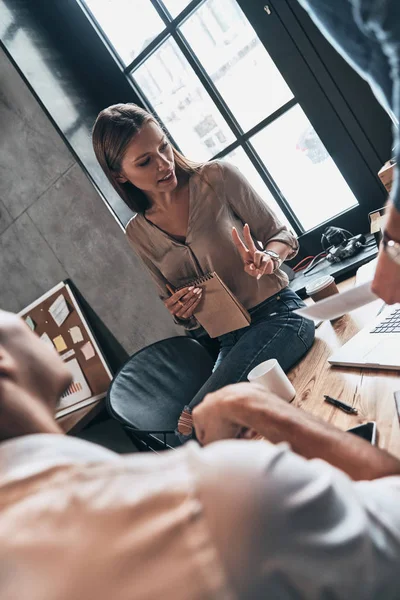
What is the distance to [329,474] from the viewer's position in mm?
462

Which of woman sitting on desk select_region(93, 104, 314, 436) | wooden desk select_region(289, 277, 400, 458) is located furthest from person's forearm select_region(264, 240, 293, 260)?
wooden desk select_region(289, 277, 400, 458)

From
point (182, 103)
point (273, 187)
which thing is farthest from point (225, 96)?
point (273, 187)

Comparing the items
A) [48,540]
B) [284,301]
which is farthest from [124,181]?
[48,540]

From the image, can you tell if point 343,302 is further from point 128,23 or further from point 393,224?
point 128,23

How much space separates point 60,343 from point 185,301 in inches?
65.3

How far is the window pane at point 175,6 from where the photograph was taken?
2304 mm

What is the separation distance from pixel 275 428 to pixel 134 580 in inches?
18.2

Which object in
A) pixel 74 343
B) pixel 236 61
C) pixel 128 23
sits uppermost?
pixel 128 23

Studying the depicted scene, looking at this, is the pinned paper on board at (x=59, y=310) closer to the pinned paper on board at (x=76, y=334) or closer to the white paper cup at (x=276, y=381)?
the pinned paper on board at (x=76, y=334)

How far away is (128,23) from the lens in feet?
8.23

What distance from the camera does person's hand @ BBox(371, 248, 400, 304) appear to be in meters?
0.78

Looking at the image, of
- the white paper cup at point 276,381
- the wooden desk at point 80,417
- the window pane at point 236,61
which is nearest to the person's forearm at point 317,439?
the white paper cup at point 276,381

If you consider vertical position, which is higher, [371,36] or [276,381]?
[371,36]

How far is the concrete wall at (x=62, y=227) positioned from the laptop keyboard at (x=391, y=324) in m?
1.60
